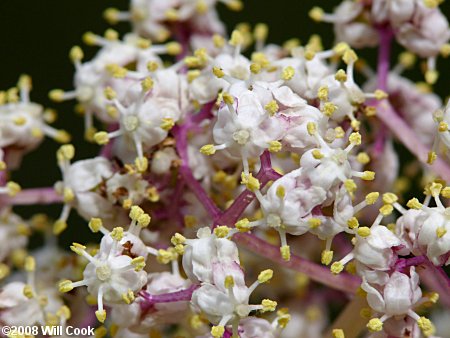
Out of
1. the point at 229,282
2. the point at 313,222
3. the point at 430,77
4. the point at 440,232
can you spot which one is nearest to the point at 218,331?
the point at 229,282

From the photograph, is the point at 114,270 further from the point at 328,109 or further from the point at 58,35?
the point at 58,35

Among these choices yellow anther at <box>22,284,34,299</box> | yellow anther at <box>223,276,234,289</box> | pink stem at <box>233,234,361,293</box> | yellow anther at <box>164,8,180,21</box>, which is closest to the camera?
yellow anther at <box>223,276,234,289</box>

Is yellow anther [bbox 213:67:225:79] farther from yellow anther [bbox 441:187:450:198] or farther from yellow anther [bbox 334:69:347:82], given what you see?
yellow anther [bbox 441:187:450:198]

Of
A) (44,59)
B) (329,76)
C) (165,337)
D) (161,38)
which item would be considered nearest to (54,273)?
(165,337)

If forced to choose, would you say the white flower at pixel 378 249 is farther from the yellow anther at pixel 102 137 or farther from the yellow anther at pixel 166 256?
the yellow anther at pixel 102 137

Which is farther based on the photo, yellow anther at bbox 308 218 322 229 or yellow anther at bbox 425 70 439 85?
yellow anther at bbox 425 70 439 85

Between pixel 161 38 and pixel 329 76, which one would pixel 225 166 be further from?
pixel 161 38

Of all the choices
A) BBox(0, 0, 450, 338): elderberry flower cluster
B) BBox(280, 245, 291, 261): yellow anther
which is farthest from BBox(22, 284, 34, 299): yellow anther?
BBox(280, 245, 291, 261): yellow anther
